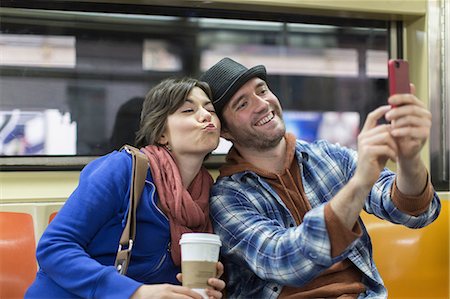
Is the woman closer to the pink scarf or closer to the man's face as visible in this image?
the pink scarf

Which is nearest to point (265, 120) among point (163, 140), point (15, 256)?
point (163, 140)

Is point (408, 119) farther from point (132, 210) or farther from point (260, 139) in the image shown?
point (132, 210)

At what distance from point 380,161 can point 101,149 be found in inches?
65.7

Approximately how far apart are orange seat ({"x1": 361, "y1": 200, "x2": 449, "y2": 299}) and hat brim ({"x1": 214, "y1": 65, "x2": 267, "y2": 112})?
0.85m

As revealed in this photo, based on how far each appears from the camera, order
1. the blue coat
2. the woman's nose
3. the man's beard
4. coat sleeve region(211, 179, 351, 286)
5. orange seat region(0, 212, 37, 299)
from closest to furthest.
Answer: coat sleeve region(211, 179, 351, 286)
the blue coat
the woman's nose
the man's beard
orange seat region(0, 212, 37, 299)

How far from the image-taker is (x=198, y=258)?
69.5 inches

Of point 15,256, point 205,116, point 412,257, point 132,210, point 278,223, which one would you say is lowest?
point 412,257

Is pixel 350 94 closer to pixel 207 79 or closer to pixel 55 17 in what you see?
pixel 207 79

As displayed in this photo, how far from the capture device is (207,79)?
243cm

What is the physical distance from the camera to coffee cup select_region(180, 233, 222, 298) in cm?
175

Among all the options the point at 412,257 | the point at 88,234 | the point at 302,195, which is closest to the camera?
the point at 88,234

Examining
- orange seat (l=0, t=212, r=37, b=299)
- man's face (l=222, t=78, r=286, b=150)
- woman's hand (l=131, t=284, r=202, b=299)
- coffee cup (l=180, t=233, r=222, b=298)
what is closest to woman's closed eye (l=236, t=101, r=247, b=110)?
man's face (l=222, t=78, r=286, b=150)

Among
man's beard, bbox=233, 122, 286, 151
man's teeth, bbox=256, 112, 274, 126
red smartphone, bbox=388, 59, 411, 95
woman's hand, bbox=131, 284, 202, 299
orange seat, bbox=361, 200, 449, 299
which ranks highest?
red smartphone, bbox=388, 59, 411, 95

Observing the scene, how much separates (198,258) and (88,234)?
0.40 m
